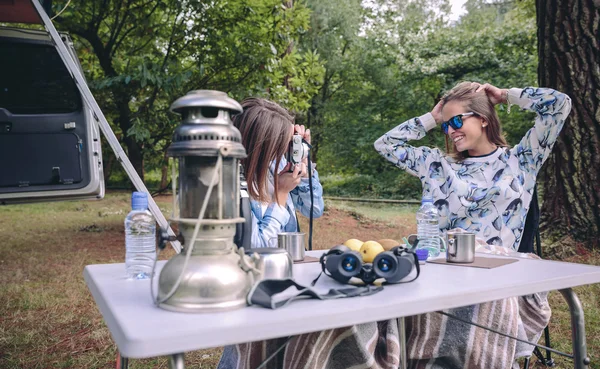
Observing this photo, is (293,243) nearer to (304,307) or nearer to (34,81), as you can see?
(304,307)

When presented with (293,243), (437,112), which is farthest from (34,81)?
(293,243)

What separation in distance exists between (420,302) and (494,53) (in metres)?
12.5

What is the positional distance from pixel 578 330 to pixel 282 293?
1.07m

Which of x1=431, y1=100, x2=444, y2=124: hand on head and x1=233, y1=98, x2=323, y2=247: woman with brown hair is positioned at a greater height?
x1=431, y1=100, x2=444, y2=124: hand on head

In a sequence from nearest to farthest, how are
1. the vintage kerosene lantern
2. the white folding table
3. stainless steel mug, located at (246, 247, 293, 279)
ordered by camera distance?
the white folding table < the vintage kerosene lantern < stainless steel mug, located at (246, 247, 293, 279)

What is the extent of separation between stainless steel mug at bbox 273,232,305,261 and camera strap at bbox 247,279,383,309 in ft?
1.68

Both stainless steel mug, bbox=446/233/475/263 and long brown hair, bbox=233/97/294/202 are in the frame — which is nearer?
stainless steel mug, bbox=446/233/475/263

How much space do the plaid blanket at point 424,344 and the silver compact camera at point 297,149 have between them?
0.77m

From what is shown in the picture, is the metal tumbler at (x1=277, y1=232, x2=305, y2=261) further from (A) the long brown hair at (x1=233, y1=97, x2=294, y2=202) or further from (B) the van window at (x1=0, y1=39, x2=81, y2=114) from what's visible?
(B) the van window at (x1=0, y1=39, x2=81, y2=114)

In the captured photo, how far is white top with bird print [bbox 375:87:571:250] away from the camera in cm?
244

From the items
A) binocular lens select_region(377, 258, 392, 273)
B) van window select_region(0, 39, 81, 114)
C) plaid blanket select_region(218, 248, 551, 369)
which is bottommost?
plaid blanket select_region(218, 248, 551, 369)

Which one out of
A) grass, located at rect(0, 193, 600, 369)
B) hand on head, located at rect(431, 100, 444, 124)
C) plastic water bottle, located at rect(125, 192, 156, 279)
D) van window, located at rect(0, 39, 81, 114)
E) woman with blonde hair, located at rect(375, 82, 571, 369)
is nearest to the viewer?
plastic water bottle, located at rect(125, 192, 156, 279)

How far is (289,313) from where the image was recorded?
3.48ft

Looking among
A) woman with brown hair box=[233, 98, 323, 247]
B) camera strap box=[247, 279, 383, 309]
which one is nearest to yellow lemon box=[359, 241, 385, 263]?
camera strap box=[247, 279, 383, 309]
